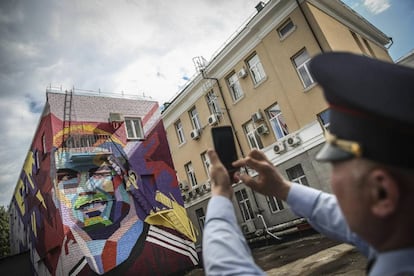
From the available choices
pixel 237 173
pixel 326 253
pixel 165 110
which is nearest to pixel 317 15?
pixel 326 253

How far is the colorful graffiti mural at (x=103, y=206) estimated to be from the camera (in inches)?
415

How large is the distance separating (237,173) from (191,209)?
1893 cm

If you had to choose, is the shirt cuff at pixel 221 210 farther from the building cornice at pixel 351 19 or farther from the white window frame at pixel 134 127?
the building cornice at pixel 351 19

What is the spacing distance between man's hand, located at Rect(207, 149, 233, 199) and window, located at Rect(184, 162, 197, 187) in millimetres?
18548

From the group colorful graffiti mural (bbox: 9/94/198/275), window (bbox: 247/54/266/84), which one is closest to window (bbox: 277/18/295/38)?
window (bbox: 247/54/266/84)

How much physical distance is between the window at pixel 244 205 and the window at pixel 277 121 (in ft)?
14.3

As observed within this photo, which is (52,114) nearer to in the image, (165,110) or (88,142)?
(88,142)

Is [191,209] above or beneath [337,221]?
above

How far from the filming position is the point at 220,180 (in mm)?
1124

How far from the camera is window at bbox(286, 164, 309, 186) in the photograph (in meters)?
13.0

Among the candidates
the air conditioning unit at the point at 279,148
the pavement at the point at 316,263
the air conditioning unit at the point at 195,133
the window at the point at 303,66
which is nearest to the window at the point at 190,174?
the air conditioning unit at the point at 195,133

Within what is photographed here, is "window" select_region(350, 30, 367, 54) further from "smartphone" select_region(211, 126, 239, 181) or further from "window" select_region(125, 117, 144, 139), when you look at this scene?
"smartphone" select_region(211, 126, 239, 181)

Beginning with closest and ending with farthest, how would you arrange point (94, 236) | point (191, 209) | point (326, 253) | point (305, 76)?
1. point (326, 253)
2. point (94, 236)
3. point (305, 76)
4. point (191, 209)

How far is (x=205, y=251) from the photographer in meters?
0.94
